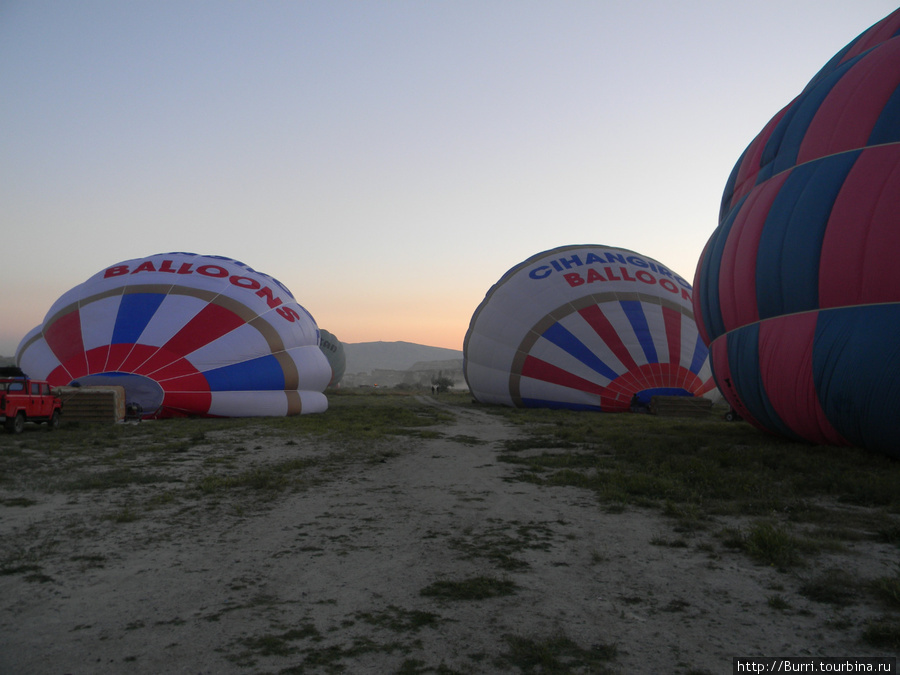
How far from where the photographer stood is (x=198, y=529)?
4.33m

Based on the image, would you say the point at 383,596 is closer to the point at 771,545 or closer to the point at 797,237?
the point at 771,545

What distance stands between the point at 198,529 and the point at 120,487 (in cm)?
186

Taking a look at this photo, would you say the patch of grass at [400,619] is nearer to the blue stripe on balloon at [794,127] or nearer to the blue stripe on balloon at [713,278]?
the blue stripe on balloon at [713,278]

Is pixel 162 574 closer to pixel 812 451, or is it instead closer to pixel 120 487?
pixel 120 487

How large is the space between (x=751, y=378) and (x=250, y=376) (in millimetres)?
9923

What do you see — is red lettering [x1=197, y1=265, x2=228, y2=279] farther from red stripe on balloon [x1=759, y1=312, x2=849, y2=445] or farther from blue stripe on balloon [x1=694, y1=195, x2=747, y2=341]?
red stripe on balloon [x1=759, y1=312, x2=849, y2=445]

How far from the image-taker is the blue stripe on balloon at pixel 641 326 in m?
14.3

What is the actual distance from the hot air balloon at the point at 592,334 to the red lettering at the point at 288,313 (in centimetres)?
553

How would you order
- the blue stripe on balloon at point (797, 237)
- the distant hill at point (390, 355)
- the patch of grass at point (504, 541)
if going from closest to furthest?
the patch of grass at point (504, 541), the blue stripe on balloon at point (797, 237), the distant hill at point (390, 355)

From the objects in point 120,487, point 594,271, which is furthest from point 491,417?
point 120,487

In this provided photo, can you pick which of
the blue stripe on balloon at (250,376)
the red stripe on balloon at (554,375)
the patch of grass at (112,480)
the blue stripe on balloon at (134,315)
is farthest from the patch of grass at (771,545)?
the blue stripe on balloon at (134,315)

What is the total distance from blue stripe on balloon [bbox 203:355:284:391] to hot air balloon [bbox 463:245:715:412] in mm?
6296

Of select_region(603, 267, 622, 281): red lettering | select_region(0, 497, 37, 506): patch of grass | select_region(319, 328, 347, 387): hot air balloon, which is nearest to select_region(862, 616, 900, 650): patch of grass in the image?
select_region(0, 497, 37, 506): patch of grass

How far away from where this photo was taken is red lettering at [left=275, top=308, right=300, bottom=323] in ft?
48.9
